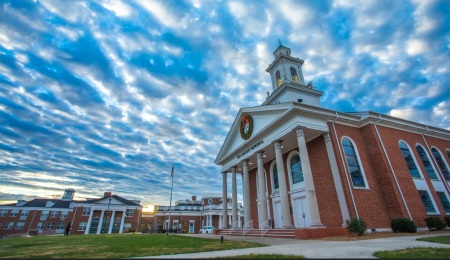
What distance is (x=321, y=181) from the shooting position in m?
18.5

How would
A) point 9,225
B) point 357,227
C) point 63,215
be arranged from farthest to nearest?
point 63,215 < point 9,225 < point 357,227

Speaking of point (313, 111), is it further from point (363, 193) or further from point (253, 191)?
point (253, 191)

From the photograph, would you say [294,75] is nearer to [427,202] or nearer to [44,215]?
[427,202]

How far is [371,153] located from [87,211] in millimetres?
64801

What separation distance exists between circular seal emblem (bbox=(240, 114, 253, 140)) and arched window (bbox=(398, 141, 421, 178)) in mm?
14423

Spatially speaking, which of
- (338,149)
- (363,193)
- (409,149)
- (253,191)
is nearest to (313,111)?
(338,149)

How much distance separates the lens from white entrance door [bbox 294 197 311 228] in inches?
765

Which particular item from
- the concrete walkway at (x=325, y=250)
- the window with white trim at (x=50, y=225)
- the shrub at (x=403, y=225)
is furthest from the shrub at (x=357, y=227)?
the window with white trim at (x=50, y=225)

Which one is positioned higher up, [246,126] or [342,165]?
[246,126]

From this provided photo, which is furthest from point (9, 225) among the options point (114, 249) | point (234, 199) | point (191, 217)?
point (114, 249)

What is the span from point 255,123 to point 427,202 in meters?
16.4

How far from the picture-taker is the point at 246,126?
24.0 metres

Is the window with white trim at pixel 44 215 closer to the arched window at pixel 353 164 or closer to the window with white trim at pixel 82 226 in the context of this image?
the window with white trim at pixel 82 226

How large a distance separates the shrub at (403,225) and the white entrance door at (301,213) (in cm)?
615
